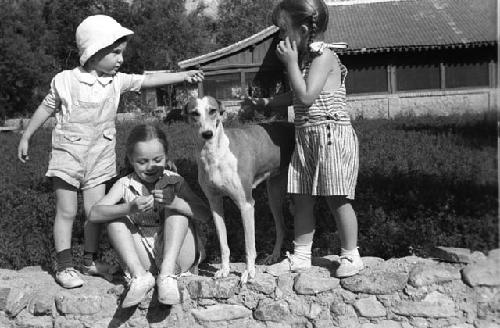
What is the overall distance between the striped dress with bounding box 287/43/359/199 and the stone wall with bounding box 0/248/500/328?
599mm

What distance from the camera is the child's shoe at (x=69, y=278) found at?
4.16 metres

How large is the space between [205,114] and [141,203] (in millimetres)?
706

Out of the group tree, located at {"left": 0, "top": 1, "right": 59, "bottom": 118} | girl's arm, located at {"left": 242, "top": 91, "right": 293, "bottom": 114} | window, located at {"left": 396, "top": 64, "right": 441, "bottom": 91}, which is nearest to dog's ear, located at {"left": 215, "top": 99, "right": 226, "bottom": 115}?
girl's arm, located at {"left": 242, "top": 91, "right": 293, "bottom": 114}

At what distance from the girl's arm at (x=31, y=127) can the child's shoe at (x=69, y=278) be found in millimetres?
864

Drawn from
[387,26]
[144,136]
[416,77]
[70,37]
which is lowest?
[144,136]

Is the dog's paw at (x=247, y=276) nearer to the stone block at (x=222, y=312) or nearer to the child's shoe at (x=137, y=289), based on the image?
the stone block at (x=222, y=312)

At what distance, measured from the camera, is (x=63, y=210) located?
14.0 feet

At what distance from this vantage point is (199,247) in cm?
418

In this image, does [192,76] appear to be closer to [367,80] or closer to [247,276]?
[247,276]

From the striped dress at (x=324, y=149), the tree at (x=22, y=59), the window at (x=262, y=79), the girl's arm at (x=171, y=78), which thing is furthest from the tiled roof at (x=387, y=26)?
the tree at (x=22, y=59)

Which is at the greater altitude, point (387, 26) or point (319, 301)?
point (387, 26)

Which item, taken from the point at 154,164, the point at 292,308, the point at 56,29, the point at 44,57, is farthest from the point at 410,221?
the point at 56,29

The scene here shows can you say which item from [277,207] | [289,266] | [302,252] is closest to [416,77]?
[277,207]

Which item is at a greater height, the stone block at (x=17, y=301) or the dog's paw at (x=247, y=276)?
the dog's paw at (x=247, y=276)
